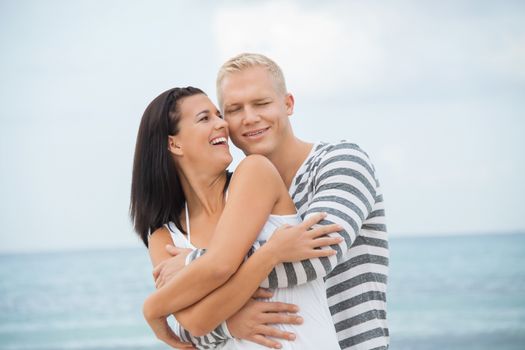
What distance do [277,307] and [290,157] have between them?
79 centimetres

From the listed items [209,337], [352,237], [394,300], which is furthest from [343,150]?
[394,300]

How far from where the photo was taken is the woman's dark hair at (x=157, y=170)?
310cm

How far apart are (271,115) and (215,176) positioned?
0.40 m

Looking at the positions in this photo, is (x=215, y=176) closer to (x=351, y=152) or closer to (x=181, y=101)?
(x=181, y=101)

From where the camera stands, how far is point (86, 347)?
16859mm

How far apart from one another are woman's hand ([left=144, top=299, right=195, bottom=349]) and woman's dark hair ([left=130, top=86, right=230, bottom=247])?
1.34 feet

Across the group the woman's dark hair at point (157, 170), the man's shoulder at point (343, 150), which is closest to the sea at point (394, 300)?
the woman's dark hair at point (157, 170)

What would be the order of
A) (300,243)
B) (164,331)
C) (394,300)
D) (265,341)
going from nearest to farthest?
(300,243)
(265,341)
(164,331)
(394,300)

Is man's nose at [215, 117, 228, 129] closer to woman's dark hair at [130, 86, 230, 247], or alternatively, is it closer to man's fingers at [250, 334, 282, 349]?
woman's dark hair at [130, 86, 230, 247]

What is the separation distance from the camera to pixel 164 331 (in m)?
2.94

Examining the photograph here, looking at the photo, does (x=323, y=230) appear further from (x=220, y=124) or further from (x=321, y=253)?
(x=220, y=124)

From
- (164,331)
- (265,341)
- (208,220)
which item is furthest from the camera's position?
(208,220)

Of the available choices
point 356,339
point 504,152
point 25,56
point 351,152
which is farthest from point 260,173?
point 25,56

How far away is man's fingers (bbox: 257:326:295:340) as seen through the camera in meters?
2.69
